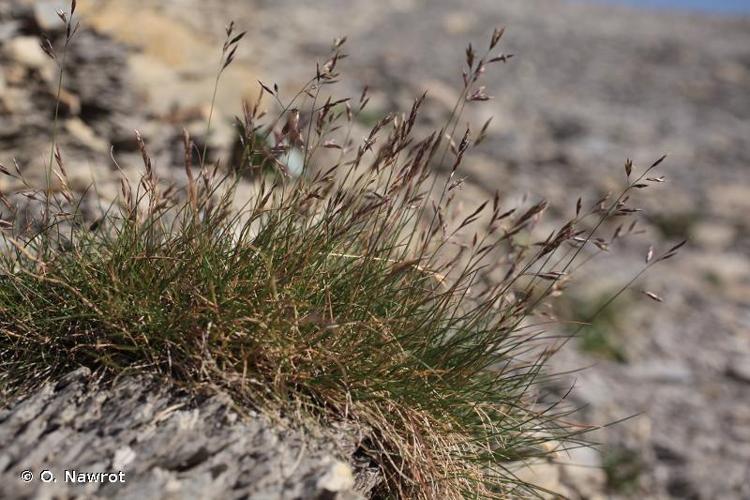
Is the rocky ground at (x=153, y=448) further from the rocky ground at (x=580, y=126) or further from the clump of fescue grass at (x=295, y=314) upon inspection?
the rocky ground at (x=580, y=126)

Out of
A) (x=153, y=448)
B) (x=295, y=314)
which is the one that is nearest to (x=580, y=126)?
(x=295, y=314)

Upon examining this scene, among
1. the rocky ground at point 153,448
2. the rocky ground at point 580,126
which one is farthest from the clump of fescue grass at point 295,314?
the rocky ground at point 580,126

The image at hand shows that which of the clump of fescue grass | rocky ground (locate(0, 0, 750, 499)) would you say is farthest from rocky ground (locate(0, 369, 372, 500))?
rocky ground (locate(0, 0, 750, 499))

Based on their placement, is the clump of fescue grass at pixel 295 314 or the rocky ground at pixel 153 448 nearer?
the rocky ground at pixel 153 448

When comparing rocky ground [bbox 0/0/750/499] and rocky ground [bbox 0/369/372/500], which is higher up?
rocky ground [bbox 0/369/372/500]

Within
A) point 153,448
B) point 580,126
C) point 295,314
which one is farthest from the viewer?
point 580,126

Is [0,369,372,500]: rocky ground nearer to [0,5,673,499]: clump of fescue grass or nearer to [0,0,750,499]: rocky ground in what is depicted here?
[0,5,673,499]: clump of fescue grass

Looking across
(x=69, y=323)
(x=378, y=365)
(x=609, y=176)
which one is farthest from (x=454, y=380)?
(x=609, y=176)

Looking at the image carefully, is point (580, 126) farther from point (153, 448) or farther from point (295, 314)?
point (153, 448)
